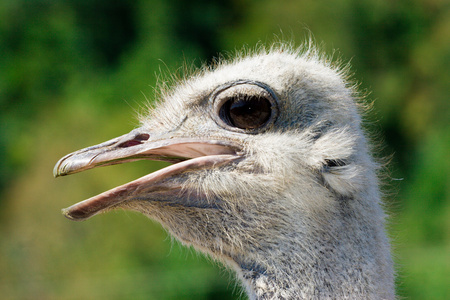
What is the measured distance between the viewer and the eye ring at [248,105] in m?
2.50

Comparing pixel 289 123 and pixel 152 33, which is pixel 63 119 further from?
pixel 289 123

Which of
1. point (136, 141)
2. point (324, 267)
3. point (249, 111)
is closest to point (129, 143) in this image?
point (136, 141)

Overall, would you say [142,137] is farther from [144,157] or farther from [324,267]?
[324,267]

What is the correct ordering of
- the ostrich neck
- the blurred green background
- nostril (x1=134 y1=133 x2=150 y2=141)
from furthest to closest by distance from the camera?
the blurred green background < nostril (x1=134 y1=133 x2=150 y2=141) < the ostrich neck

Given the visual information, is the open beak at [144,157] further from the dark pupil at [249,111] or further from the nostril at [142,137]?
the dark pupil at [249,111]

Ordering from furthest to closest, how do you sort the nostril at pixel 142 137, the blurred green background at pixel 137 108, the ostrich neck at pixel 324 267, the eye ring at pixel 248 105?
the blurred green background at pixel 137 108 → the nostril at pixel 142 137 → the eye ring at pixel 248 105 → the ostrich neck at pixel 324 267

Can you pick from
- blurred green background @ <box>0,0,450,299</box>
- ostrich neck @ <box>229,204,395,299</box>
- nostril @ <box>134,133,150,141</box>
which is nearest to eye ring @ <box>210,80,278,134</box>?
nostril @ <box>134,133,150,141</box>

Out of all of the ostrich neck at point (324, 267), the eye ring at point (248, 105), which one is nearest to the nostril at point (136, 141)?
the eye ring at point (248, 105)

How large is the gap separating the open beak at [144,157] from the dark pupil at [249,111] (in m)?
0.10

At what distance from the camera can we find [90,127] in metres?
12.5

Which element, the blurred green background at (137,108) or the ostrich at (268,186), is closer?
the ostrich at (268,186)

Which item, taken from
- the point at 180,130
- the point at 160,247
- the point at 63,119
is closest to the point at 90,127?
the point at 63,119

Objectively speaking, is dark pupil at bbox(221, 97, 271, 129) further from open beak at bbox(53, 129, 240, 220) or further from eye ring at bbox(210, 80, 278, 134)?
open beak at bbox(53, 129, 240, 220)

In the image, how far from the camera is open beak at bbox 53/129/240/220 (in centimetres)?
239
